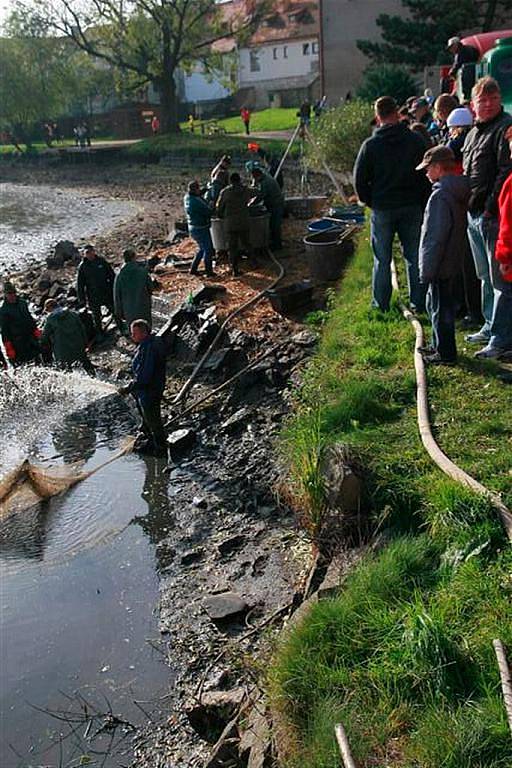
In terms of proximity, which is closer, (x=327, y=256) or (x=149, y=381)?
(x=149, y=381)

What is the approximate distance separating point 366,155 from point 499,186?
78.1 inches

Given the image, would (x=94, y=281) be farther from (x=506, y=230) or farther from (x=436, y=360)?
(x=506, y=230)

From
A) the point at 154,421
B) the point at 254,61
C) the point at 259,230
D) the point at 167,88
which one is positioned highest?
the point at 254,61

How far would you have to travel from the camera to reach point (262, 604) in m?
6.35

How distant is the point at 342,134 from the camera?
18.9m

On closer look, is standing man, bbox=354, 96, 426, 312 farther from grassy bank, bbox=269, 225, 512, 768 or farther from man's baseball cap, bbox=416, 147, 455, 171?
grassy bank, bbox=269, 225, 512, 768

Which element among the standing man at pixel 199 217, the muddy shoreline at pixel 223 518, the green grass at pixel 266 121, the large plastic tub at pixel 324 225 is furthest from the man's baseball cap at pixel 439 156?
the green grass at pixel 266 121

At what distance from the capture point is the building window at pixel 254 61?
226 feet

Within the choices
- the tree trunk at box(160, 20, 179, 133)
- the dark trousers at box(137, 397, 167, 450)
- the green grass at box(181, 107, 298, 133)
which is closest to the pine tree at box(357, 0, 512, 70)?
the green grass at box(181, 107, 298, 133)

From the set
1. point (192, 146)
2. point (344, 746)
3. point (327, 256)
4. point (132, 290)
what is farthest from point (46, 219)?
point (344, 746)

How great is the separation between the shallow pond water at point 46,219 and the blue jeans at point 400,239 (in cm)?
1737

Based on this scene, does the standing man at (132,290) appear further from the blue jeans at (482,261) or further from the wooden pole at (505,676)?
the wooden pole at (505,676)

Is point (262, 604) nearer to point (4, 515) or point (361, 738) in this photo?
point (361, 738)

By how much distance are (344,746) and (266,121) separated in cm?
5659
